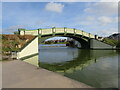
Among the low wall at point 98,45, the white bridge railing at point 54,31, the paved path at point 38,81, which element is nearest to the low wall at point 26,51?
the white bridge railing at point 54,31

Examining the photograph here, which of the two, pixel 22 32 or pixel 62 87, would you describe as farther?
pixel 22 32

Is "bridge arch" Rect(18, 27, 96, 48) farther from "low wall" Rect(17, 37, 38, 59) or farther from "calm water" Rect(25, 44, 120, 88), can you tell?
"calm water" Rect(25, 44, 120, 88)

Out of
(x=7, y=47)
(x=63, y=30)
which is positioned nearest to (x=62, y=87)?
(x=7, y=47)

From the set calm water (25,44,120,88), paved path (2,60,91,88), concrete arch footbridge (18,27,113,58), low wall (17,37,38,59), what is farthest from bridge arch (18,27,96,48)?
paved path (2,60,91,88)

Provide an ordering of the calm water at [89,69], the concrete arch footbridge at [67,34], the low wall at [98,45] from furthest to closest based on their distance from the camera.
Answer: the low wall at [98,45], the concrete arch footbridge at [67,34], the calm water at [89,69]

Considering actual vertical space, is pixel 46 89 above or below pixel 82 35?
below

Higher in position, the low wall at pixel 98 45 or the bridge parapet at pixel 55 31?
the bridge parapet at pixel 55 31

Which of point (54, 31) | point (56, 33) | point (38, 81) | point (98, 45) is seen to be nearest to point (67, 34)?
point (56, 33)

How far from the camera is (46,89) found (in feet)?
17.9

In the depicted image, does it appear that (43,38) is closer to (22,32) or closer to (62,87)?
(22,32)

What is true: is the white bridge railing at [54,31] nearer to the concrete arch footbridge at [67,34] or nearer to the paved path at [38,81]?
the concrete arch footbridge at [67,34]

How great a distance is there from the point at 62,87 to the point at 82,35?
46.4 metres

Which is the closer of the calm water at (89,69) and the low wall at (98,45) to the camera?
the calm water at (89,69)

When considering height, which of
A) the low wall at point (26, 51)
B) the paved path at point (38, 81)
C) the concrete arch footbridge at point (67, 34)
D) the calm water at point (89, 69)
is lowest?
the calm water at point (89, 69)
